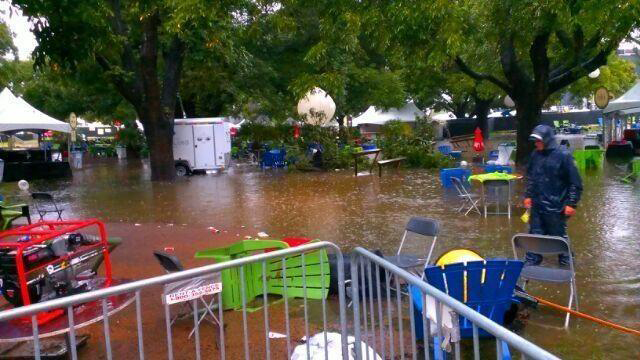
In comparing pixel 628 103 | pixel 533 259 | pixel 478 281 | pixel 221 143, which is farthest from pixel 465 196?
pixel 221 143

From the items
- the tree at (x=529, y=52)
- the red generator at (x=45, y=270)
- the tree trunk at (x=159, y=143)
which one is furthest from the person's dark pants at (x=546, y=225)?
the tree trunk at (x=159, y=143)

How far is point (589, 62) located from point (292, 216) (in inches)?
445

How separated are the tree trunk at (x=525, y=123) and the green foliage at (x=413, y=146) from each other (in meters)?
2.65

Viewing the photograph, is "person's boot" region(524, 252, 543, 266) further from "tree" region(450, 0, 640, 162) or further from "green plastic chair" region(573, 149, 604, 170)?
"green plastic chair" region(573, 149, 604, 170)

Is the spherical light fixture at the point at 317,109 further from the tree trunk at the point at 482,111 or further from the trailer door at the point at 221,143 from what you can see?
the tree trunk at the point at 482,111

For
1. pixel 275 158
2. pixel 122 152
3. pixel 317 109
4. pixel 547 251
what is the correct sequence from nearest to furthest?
1. pixel 547 251
2. pixel 317 109
3. pixel 275 158
4. pixel 122 152

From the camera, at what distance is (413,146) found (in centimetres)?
2189

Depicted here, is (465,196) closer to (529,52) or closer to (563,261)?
(563,261)

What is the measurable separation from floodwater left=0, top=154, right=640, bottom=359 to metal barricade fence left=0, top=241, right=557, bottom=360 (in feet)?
3.43

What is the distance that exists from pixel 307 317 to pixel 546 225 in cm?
352

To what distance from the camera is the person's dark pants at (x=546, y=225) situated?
21.3 feet

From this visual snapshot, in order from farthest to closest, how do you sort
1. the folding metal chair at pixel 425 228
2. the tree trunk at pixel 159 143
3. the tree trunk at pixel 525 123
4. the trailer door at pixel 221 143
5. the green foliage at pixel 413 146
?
the trailer door at pixel 221 143 < the green foliage at pixel 413 146 < the tree trunk at pixel 159 143 < the tree trunk at pixel 525 123 < the folding metal chair at pixel 425 228

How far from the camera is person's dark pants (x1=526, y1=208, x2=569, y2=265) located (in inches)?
255

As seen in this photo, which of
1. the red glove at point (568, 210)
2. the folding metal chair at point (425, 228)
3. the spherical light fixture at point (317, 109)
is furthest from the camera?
the spherical light fixture at point (317, 109)
